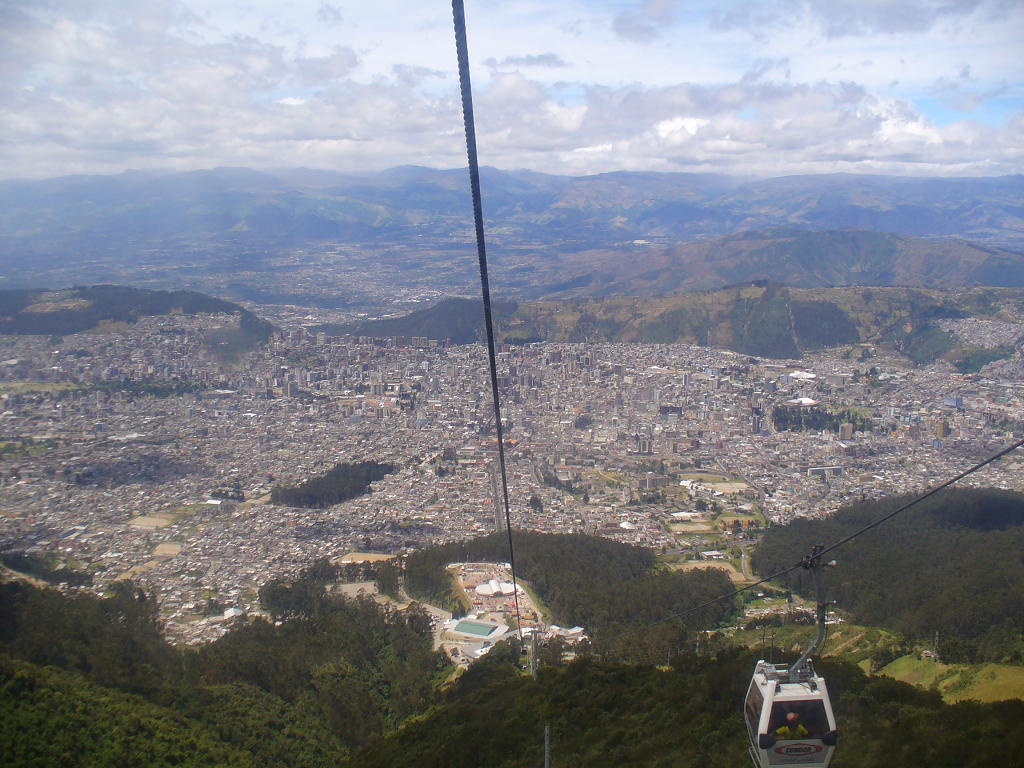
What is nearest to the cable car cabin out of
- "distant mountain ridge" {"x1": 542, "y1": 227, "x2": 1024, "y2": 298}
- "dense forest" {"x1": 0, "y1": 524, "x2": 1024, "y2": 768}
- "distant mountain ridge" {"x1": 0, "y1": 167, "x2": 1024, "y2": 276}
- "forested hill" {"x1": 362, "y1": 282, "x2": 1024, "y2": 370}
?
"dense forest" {"x1": 0, "y1": 524, "x2": 1024, "y2": 768}

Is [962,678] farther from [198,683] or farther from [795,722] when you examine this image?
[198,683]

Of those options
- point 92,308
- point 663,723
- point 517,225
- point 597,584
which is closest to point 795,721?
point 663,723

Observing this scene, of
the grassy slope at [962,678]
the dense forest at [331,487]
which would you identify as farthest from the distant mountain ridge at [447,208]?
the grassy slope at [962,678]

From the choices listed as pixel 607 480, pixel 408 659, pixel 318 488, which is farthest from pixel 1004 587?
pixel 318 488

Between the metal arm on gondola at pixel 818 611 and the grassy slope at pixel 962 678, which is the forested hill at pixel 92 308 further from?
the metal arm on gondola at pixel 818 611

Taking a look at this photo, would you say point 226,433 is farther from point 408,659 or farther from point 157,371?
point 408,659
